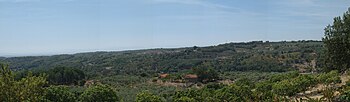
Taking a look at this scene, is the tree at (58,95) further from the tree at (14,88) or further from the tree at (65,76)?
the tree at (65,76)

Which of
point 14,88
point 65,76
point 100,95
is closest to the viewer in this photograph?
point 14,88

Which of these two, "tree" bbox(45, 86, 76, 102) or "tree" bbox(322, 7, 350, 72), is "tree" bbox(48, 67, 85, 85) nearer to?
"tree" bbox(45, 86, 76, 102)

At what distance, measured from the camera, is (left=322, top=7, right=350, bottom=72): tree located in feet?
117

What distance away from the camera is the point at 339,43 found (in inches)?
1449

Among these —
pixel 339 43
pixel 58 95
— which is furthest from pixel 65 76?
pixel 339 43

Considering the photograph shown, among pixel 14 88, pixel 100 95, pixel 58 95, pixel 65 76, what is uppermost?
pixel 14 88

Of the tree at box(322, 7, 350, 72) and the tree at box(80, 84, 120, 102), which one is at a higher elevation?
the tree at box(322, 7, 350, 72)

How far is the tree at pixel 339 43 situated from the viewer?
35.8 meters

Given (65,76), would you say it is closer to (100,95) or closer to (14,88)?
(100,95)

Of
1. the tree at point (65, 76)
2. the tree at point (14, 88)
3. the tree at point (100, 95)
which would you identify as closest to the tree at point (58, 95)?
the tree at point (100, 95)

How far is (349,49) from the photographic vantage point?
1416 inches

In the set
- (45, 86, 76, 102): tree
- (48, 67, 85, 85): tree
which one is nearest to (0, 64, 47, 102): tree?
(45, 86, 76, 102): tree

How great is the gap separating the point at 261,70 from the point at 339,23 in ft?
182

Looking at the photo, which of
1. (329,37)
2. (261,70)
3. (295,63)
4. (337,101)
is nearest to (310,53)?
(295,63)
